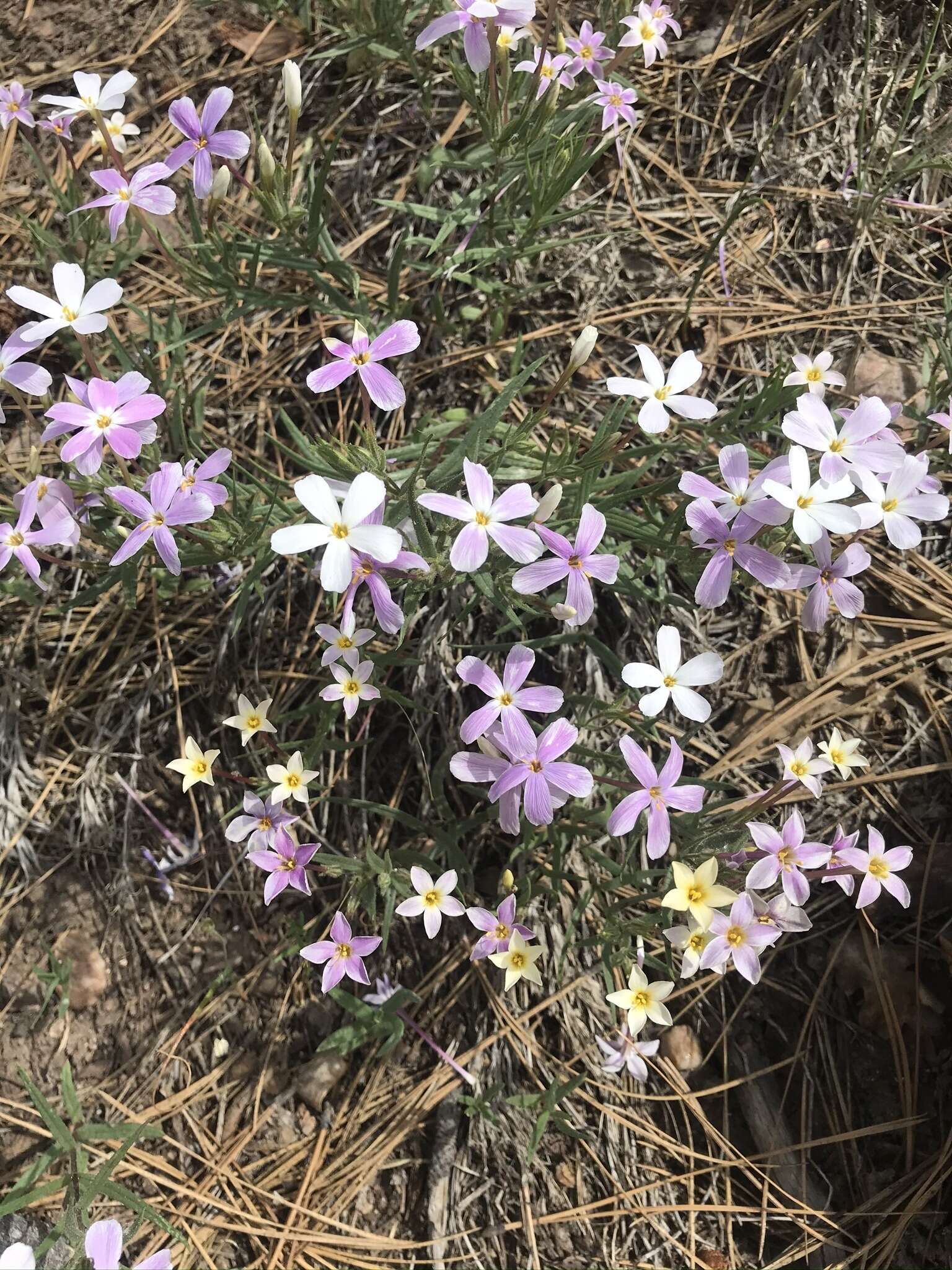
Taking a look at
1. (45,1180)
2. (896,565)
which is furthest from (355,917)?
(896,565)

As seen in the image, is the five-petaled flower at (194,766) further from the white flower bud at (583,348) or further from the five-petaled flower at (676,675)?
the white flower bud at (583,348)

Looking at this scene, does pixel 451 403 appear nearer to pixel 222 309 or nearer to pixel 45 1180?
pixel 222 309

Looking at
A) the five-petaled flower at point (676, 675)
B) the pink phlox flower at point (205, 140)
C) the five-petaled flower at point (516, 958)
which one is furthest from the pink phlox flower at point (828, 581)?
the pink phlox flower at point (205, 140)

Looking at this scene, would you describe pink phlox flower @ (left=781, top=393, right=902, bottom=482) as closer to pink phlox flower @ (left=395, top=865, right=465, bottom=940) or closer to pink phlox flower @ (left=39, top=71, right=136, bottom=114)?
pink phlox flower @ (left=395, top=865, right=465, bottom=940)

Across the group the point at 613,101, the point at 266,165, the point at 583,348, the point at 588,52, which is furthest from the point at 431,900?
the point at 588,52

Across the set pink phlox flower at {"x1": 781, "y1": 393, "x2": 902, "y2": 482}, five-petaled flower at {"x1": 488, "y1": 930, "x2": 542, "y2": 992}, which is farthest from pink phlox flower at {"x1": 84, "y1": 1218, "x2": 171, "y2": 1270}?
pink phlox flower at {"x1": 781, "y1": 393, "x2": 902, "y2": 482}
